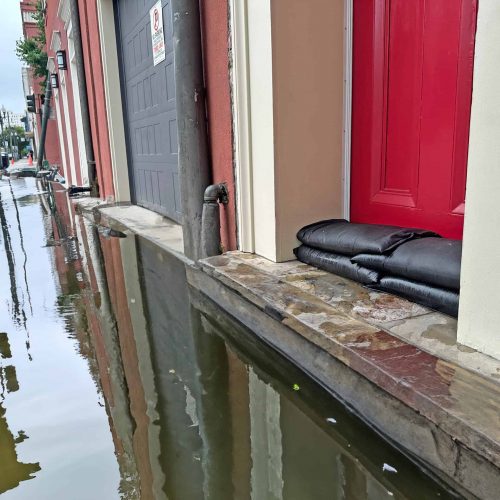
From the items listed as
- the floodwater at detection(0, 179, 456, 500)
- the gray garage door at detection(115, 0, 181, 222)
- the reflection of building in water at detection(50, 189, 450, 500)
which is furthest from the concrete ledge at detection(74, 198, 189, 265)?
the reflection of building in water at detection(50, 189, 450, 500)

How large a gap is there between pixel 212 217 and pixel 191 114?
2.74 feet

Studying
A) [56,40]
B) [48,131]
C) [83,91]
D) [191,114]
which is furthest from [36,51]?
[191,114]

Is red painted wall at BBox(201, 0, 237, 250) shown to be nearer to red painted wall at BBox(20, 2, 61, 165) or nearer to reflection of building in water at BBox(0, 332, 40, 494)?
reflection of building in water at BBox(0, 332, 40, 494)

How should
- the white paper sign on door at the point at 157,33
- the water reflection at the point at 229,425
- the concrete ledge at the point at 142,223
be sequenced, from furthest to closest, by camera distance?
1. the white paper sign on door at the point at 157,33
2. the concrete ledge at the point at 142,223
3. the water reflection at the point at 229,425

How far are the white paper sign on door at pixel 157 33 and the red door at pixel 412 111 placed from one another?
10.6 feet

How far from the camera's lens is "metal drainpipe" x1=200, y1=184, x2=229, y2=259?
353 centimetres

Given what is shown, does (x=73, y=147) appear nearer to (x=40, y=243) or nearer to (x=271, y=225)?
(x=40, y=243)

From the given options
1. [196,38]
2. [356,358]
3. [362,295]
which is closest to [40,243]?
[196,38]

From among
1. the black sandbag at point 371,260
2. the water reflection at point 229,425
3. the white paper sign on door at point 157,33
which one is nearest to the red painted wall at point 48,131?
the white paper sign on door at point 157,33

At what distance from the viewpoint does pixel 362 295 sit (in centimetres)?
222

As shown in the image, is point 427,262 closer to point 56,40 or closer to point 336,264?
point 336,264

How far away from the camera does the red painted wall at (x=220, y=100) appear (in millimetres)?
3307

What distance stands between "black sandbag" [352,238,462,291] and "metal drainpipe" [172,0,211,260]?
6.14 ft

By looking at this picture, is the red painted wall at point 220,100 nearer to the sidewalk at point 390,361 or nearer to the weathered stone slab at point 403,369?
the sidewalk at point 390,361
